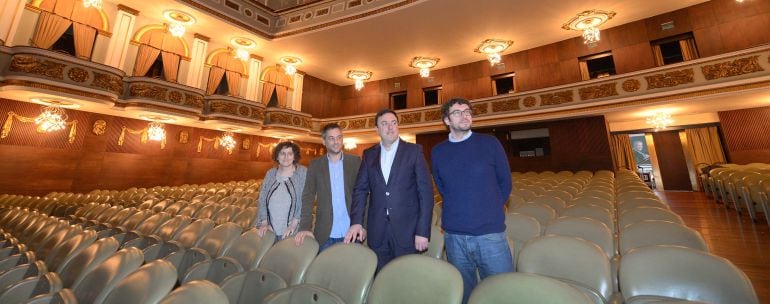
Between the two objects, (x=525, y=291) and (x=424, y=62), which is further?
(x=424, y=62)

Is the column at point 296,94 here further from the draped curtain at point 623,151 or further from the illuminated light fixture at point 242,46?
the draped curtain at point 623,151

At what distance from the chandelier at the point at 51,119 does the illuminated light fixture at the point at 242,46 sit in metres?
4.63

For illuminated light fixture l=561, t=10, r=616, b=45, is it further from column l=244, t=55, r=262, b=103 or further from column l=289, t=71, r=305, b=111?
column l=244, t=55, r=262, b=103

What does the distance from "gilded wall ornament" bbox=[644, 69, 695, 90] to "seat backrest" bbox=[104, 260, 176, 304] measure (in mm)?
9656

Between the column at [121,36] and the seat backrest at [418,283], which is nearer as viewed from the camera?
the seat backrest at [418,283]

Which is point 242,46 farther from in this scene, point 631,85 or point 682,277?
point 631,85

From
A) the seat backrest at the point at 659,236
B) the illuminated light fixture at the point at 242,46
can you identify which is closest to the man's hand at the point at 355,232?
the seat backrest at the point at 659,236

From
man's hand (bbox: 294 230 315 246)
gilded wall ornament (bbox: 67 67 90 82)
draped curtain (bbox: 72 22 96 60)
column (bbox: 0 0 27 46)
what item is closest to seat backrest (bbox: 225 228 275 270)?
man's hand (bbox: 294 230 315 246)

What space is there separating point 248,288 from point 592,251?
183 cm

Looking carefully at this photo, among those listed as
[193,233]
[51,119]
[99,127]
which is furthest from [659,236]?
[99,127]

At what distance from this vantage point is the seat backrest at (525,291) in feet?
2.94

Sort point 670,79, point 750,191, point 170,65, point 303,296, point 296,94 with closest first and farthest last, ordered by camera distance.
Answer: point 303,296 → point 750,191 → point 670,79 → point 170,65 → point 296,94

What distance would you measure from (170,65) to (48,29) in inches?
92.9

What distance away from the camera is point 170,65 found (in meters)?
8.41
